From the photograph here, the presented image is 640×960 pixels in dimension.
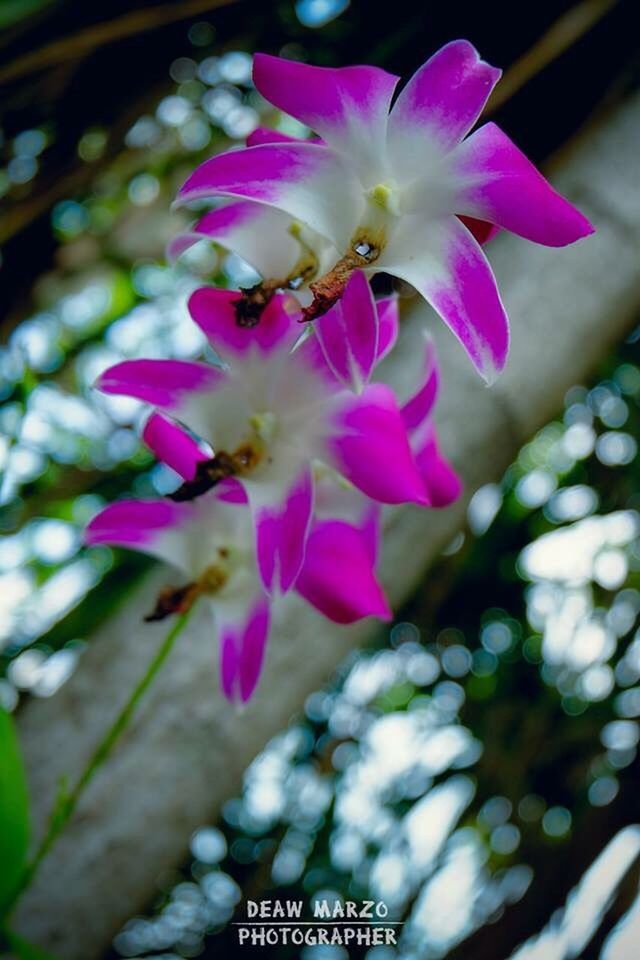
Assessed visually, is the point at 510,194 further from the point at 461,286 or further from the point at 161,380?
the point at 161,380

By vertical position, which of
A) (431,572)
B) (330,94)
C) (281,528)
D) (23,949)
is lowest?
(431,572)

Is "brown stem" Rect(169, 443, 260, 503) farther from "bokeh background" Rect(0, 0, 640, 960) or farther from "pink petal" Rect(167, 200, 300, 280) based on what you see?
"bokeh background" Rect(0, 0, 640, 960)

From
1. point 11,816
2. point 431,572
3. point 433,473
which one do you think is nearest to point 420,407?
point 433,473

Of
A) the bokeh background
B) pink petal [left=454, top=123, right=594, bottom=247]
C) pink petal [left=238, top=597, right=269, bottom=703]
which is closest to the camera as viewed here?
pink petal [left=454, top=123, right=594, bottom=247]

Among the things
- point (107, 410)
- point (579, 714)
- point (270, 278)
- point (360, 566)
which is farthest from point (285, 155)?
point (579, 714)

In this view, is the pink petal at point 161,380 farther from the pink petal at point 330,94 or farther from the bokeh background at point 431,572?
the bokeh background at point 431,572

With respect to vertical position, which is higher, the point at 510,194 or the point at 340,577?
the point at 510,194

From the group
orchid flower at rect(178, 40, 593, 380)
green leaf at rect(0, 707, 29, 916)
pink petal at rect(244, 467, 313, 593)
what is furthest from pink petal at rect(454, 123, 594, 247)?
green leaf at rect(0, 707, 29, 916)
